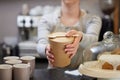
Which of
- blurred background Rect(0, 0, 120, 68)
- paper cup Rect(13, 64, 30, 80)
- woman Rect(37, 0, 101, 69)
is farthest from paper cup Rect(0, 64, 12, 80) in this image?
blurred background Rect(0, 0, 120, 68)

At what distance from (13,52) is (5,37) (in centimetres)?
47

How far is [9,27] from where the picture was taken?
3.63 m

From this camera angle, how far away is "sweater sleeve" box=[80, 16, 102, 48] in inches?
70.0

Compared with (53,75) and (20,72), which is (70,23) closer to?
(53,75)

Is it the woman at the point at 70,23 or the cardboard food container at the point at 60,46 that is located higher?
the woman at the point at 70,23

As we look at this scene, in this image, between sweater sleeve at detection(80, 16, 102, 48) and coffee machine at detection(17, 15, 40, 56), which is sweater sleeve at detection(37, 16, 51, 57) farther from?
coffee machine at detection(17, 15, 40, 56)

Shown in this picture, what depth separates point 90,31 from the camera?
1866 millimetres

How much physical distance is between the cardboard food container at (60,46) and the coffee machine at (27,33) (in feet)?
5.63

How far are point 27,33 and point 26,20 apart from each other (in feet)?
0.71

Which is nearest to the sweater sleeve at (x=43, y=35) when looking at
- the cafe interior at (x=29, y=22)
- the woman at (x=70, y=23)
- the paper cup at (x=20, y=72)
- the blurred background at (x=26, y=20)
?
the woman at (x=70, y=23)

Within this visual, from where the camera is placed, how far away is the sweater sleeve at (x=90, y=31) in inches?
70.0

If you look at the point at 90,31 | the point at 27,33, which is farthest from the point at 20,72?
the point at 27,33

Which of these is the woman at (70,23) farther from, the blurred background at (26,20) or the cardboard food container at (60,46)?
the blurred background at (26,20)

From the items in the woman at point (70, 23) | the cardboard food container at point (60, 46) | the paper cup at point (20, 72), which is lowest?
the paper cup at point (20, 72)
